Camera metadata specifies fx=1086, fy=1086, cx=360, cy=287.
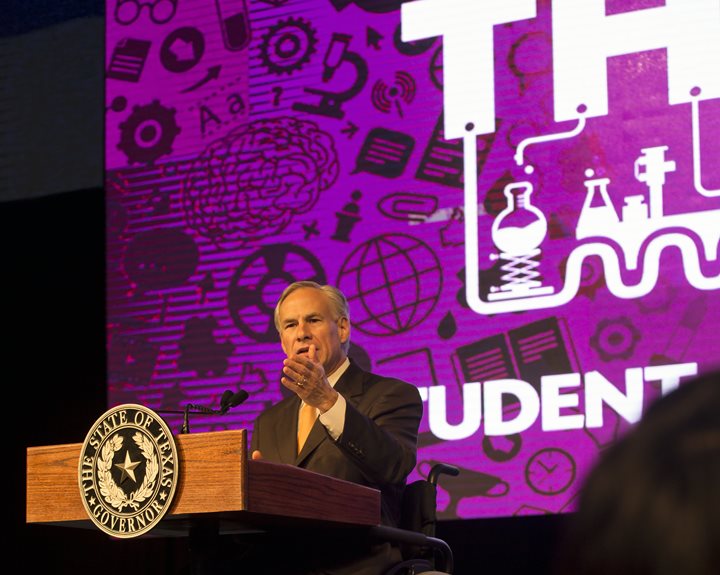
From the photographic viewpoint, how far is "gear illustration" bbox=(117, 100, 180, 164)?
14.5 feet

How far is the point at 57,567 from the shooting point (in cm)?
454

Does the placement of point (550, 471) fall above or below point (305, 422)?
below

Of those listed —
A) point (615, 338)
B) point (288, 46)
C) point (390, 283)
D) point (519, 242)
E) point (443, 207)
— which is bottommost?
point (615, 338)

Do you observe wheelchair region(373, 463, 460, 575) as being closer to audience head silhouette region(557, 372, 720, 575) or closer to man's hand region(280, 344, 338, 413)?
man's hand region(280, 344, 338, 413)

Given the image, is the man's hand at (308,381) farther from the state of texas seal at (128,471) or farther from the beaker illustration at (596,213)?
the beaker illustration at (596,213)

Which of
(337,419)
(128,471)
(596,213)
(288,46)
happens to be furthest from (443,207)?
(128,471)

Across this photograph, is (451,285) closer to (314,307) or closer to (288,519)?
(314,307)

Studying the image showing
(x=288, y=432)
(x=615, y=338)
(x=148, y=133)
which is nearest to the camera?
(x=288, y=432)

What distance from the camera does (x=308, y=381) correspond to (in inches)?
85.0

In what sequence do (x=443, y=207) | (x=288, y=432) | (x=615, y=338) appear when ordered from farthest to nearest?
(x=443, y=207), (x=615, y=338), (x=288, y=432)

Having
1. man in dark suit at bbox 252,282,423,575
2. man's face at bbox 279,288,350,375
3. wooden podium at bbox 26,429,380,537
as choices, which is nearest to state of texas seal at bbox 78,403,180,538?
wooden podium at bbox 26,429,380,537

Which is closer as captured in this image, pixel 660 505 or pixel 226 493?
pixel 660 505

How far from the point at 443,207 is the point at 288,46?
38.5 inches

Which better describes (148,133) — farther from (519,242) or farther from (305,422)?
(305,422)
